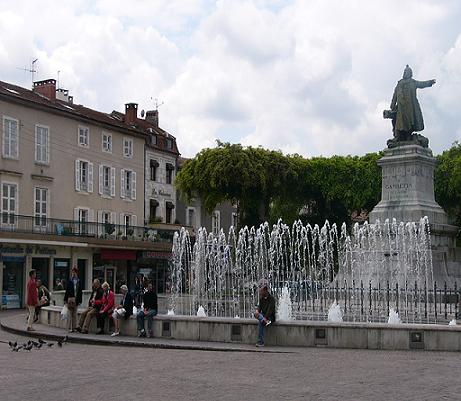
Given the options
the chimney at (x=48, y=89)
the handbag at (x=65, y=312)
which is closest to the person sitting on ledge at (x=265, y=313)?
the handbag at (x=65, y=312)

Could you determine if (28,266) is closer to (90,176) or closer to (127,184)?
(90,176)

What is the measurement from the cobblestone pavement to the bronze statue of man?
13235 mm

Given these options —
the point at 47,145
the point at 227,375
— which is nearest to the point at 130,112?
the point at 47,145

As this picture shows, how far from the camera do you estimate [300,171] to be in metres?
47.8

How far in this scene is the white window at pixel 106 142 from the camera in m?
49.2

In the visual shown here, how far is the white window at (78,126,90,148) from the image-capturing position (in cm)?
4706

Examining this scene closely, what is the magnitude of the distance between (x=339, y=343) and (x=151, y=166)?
Result: 39.8 m

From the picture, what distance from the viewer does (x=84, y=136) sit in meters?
47.5

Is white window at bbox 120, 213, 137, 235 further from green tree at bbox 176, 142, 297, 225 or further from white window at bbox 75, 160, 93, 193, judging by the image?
green tree at bbox 176, 142, 297, 225

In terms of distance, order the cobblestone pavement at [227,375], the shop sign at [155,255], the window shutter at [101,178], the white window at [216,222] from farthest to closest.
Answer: the white window at [216,222] → the shop sign at [155,255] → the window shutter at [101,178] → the cobblestone pavement at [227,375]

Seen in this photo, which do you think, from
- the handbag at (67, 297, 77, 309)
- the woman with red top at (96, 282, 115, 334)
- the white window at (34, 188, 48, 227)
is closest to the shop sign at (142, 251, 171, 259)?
the white window at (34, 188, 48, 227)

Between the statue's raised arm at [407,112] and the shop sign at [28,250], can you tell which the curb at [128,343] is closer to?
the statue's raised arm at [407,112]

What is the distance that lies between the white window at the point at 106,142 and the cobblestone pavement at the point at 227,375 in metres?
33.1

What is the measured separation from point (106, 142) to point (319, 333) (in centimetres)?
3466
